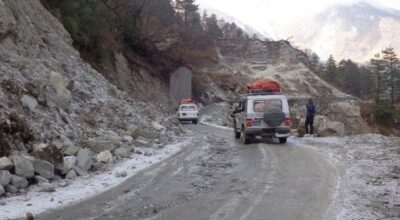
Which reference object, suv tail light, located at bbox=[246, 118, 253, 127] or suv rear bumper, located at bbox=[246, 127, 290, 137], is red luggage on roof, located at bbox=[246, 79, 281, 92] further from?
suv rear bumper, located at bbox=[246, 127, 290, 137]

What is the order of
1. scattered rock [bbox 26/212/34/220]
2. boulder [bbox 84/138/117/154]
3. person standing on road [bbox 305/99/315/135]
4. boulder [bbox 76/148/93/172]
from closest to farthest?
scattered rock [bbox 26/212/34/220]
boulder [bbox 76/148/93/172]
boulder [bbox 84/138/117/154]
person standing on road [bbox 305/99/315/135]

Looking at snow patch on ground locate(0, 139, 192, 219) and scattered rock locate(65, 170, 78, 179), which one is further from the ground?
scattered rock locate(65, 170, 78, 179)

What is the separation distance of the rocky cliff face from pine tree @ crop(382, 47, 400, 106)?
3090 inches

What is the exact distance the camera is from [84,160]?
1193 cm

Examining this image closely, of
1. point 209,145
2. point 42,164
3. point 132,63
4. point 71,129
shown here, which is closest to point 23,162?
point 42,164

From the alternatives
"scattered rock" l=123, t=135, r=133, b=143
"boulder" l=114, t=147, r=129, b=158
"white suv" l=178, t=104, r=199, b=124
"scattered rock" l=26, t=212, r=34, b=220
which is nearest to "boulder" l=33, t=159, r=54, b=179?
"scattered rock" l=26, t=212, r=34, b=220

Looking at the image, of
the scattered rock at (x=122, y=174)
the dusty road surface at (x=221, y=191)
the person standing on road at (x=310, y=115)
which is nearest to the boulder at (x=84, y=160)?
the scattered rock at (x=122, y=174)

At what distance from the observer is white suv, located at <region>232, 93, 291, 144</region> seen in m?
19.3

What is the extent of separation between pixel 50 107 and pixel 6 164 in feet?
15.2

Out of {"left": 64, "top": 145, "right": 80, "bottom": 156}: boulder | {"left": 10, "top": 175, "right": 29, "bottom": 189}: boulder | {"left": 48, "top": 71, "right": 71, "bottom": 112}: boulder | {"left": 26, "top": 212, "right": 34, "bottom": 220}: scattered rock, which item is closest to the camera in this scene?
{"left": 26, "top": 212, "right": 34, "bottom": 220}: scattered rock

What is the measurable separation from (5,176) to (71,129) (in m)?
4.77

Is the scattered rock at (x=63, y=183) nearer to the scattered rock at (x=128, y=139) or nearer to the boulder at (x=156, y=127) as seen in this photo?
the scattered rock at (x=128, y=139)

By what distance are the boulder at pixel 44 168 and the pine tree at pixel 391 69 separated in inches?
3446

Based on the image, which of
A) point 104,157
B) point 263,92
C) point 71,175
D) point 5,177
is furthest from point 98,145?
point 263,92
